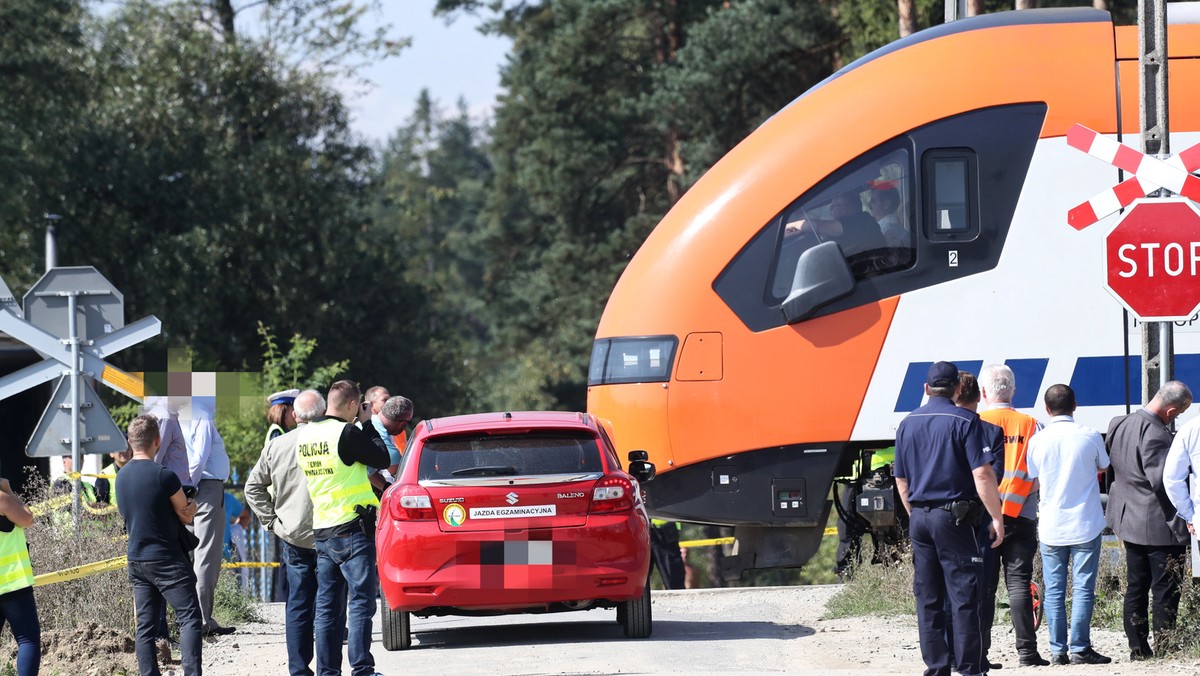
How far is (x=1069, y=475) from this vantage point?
998 centimetres

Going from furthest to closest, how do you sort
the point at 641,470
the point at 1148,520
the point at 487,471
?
the point at 641,470, the point at 487,471, the point at 1148,520

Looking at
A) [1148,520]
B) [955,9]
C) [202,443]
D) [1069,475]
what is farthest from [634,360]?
[955,9]

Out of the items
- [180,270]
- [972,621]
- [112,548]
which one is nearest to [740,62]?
[180,270]

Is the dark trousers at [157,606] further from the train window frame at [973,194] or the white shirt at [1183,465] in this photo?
the white shirt at [1183,465]

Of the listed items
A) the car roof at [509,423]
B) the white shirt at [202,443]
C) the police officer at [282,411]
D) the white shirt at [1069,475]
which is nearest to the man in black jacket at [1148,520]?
the white shirt at [1069,475]

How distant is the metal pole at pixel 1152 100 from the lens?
36.6ft

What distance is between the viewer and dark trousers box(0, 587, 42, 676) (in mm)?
8898

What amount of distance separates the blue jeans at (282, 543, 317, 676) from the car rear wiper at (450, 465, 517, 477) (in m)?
1.40

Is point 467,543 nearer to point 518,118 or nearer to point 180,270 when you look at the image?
point 180,270

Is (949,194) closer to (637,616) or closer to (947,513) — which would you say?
(637,616)

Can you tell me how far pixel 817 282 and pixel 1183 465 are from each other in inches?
153

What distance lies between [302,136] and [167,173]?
529 centimetres

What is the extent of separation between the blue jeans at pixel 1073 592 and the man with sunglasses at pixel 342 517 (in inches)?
153

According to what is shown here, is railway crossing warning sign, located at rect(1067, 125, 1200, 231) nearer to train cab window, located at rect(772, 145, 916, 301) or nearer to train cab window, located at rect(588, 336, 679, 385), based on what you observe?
train cab window, located at rect(772, 145, 916, 301)
